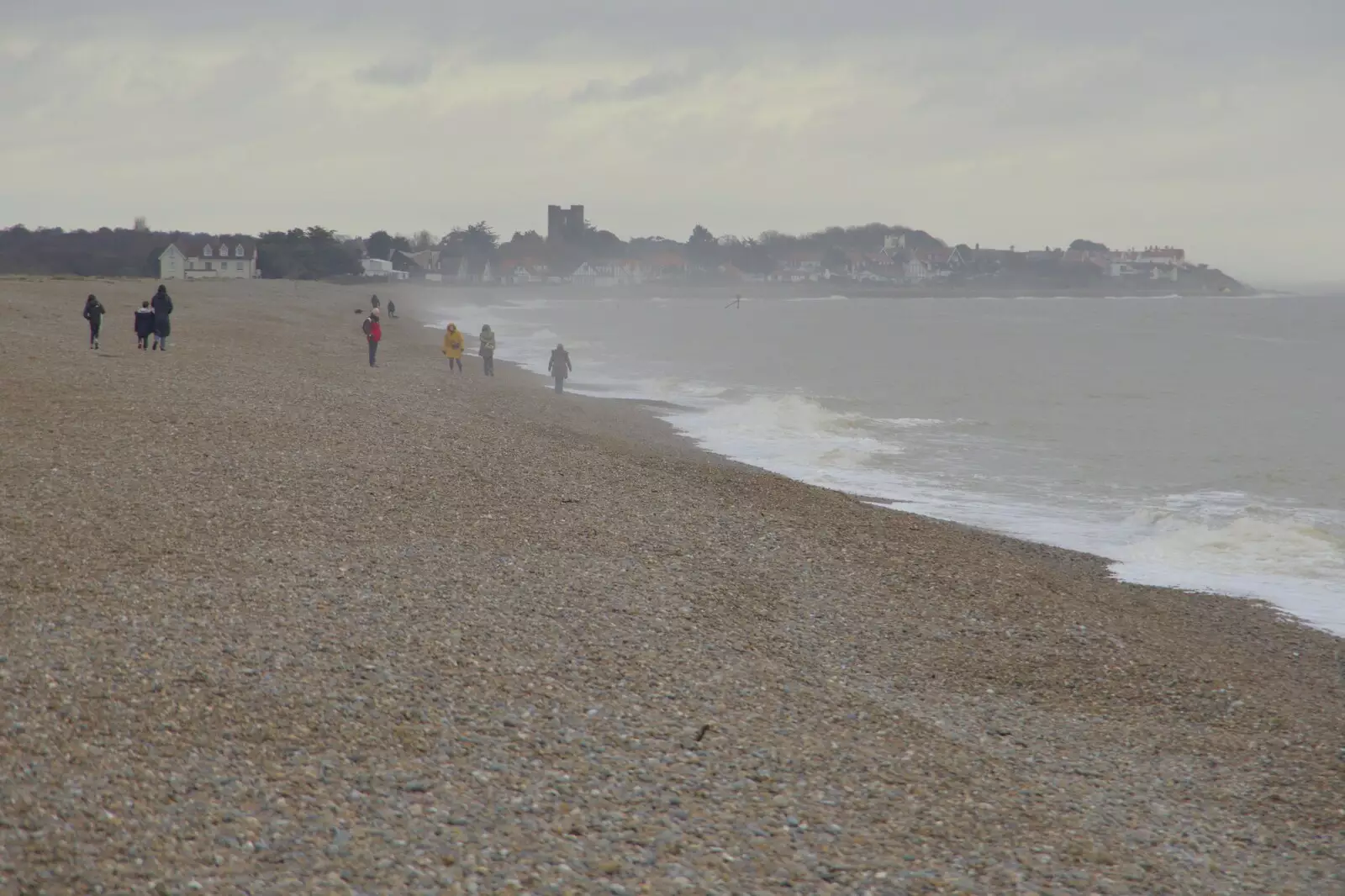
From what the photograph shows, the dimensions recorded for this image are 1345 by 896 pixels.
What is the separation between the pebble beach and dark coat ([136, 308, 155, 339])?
11785 mm

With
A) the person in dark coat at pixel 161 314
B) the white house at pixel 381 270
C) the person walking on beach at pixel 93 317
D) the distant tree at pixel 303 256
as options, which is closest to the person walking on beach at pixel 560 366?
the person in dark coat at pixel 161 314

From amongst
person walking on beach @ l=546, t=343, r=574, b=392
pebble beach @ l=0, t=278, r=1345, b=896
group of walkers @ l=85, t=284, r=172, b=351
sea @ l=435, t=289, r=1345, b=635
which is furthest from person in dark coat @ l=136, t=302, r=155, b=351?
sea @ l=435, t=289, r=1345, b=635

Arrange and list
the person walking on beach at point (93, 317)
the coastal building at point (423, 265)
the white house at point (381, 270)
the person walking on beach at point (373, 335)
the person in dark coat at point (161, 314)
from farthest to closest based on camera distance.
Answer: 1. the coastal building at point (423, 265)
2. the white house at point (381, 270)
3. the person walking on beach at point (373, 335)
4. the person in dark coat at point (161, 314)
5. the person walking on beach at point (93, 317)

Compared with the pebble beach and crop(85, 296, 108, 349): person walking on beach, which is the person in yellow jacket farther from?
the pebble beach

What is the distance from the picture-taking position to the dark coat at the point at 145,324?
26891 mm

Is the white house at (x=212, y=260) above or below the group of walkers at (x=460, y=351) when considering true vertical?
above

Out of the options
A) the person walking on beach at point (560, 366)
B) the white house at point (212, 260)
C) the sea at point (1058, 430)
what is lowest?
the sea at point (1058, 430)

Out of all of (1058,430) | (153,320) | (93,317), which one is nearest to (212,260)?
(153,320)

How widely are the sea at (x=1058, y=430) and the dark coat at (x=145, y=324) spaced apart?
11.9 metres

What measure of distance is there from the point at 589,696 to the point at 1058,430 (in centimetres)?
2768

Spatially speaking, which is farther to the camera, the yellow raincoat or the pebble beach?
the yellow raincoat

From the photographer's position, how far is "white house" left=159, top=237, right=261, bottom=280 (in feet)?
383

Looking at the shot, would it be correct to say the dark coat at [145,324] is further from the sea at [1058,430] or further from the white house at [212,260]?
the white house at [212,260]

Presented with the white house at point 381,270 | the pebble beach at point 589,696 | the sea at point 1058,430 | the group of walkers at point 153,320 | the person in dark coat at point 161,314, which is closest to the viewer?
the pebble beach at point 589,696
